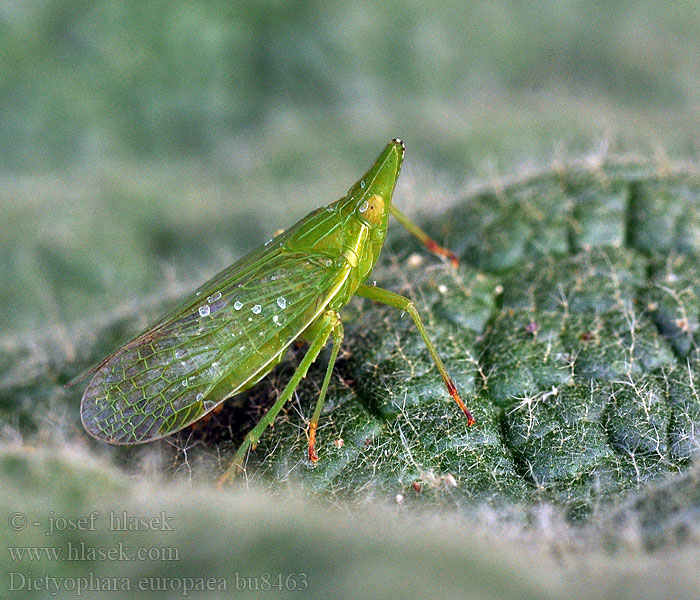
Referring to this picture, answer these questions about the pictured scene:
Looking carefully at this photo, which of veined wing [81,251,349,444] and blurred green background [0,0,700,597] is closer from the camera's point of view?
veined wing [81,251,349,444]

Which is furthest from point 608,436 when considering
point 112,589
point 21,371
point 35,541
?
point 21,371

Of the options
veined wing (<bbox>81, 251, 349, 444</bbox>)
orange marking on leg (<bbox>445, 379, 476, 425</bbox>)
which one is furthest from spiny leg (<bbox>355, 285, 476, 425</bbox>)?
veined wing (<bbox>81, 251, 349, 444</bbox>)

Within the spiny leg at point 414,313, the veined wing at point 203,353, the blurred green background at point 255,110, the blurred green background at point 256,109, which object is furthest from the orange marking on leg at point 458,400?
the blurred green background at point 256,109

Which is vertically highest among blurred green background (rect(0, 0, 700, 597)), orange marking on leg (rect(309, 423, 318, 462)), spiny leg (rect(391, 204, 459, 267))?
blurred green background (rect(0, 0, 700, 597))

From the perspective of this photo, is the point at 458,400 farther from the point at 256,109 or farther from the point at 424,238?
the point at 256,109

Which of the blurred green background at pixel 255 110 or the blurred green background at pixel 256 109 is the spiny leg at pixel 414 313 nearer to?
the blurred green background at pixel 255 110

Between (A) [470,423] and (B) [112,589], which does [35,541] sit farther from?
(A) [470,423]

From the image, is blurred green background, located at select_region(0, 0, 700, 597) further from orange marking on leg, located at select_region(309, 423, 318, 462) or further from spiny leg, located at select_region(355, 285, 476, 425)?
orange marking on leg, located at select_region(309, 423, 318, 462)
